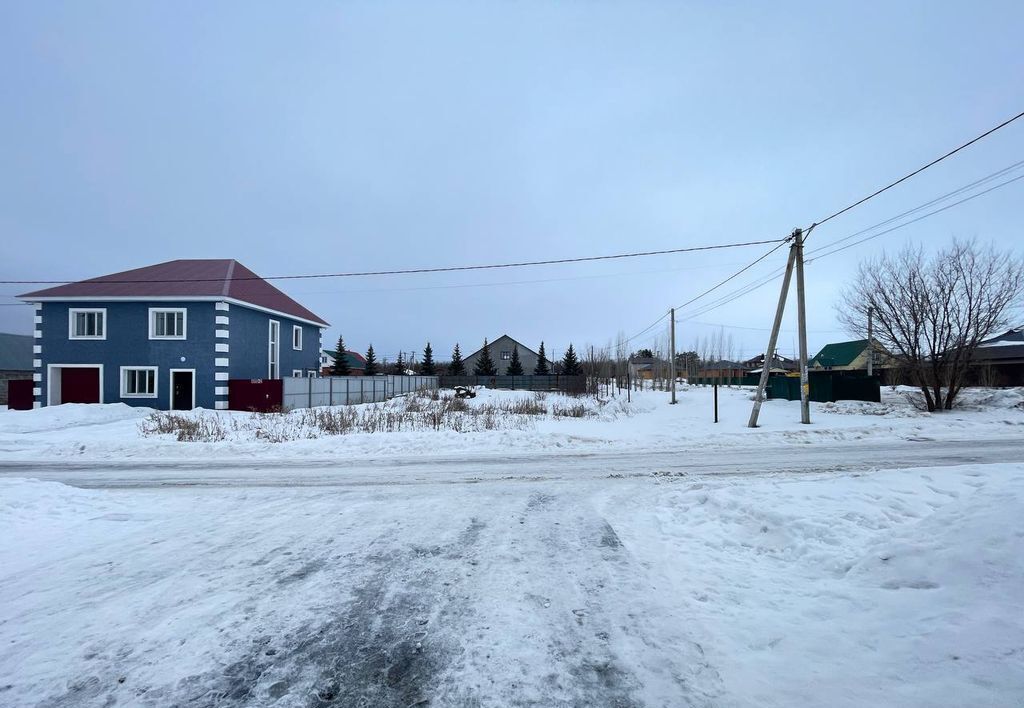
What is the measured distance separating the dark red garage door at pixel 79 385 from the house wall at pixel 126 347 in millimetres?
472

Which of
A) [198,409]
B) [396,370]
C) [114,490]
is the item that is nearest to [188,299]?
[198,409]

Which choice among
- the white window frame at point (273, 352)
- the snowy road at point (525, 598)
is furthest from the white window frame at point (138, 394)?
the snowy road at point (525, 598)

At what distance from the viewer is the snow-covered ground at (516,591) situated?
2762 mm

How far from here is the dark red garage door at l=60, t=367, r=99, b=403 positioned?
24078 mm

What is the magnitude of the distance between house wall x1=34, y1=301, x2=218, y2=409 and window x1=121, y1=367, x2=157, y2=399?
0.20m

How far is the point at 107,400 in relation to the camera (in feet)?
78.5

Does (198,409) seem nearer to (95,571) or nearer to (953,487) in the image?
(95,571)

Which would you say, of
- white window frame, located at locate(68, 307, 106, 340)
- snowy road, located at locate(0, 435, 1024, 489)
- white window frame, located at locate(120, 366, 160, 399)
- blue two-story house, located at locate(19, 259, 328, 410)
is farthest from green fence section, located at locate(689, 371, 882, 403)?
white window frame, located at locate(68, 307, 106, 340)

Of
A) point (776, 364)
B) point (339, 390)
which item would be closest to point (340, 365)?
point (339, 390)

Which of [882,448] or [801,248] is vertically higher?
[801,248]

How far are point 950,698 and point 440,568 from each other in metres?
3.66

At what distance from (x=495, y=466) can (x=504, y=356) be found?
5836 centimetres

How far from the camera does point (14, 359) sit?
42219 millimetres

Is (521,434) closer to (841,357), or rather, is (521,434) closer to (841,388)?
(841,388)
